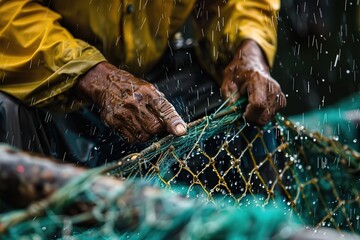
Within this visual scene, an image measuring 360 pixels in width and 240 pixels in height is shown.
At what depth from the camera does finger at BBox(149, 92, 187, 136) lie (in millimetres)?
1846

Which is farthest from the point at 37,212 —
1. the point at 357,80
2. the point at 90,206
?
the point at 357,80

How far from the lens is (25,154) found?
0.88 metres

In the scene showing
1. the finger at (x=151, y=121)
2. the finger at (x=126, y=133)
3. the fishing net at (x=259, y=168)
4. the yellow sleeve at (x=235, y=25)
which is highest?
the yellow sleeve at (x=235, y=25)

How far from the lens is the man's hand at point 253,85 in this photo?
2182mm

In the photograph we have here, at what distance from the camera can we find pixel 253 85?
2211mm

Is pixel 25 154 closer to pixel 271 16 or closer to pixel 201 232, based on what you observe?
pixel 201 232

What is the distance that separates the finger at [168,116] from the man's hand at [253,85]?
357mm

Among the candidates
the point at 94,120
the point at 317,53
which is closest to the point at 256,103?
the point at 94,120

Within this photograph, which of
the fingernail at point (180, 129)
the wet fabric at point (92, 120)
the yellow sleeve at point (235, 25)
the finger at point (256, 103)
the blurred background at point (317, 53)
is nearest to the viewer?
the fingernail at point (180, 129)

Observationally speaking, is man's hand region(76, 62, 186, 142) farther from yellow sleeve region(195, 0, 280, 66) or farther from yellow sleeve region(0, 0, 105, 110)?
yellow sleeve region(195, 0, 280, 66)

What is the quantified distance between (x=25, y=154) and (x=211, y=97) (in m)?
1.50

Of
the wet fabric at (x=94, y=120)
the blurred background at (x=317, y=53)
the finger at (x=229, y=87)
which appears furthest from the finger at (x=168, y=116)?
the blurred background at (x=317, y=53)

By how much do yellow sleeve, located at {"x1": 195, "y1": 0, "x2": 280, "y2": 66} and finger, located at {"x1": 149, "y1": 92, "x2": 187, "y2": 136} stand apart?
1.94 feet

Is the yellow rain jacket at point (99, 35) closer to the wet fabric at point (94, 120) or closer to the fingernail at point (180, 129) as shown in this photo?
the wet fabric at point (94, 120)
